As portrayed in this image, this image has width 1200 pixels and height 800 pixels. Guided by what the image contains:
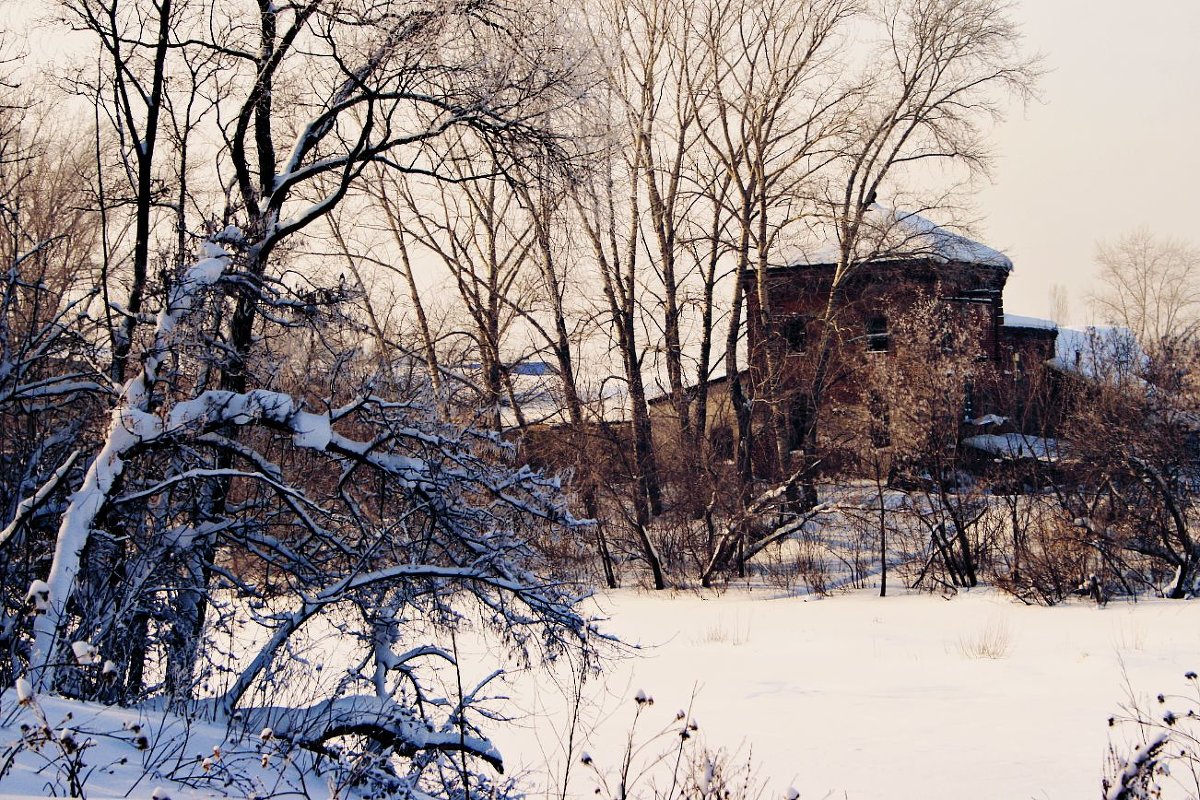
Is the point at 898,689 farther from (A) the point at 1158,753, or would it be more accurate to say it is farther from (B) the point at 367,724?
(B) the point at 367,724

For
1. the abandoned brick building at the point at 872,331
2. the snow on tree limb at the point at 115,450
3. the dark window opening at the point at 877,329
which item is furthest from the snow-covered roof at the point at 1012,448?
the snow on tree limb at the point at 115,450

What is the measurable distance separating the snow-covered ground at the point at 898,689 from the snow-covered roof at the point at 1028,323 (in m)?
22.4

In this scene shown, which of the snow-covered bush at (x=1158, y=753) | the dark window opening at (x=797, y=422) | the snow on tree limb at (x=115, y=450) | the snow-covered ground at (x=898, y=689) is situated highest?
the dark window opening at (x=797, y=422)

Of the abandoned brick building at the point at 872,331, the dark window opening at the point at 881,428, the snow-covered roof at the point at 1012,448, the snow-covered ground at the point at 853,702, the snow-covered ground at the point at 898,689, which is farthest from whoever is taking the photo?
the abandoned brick building at the point at 872,331

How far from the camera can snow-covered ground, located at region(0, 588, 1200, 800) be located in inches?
266

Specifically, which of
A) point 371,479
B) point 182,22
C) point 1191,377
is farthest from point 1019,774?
point 1191,377

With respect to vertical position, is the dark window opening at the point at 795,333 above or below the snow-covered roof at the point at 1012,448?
above

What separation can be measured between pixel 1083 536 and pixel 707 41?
58.7 feet

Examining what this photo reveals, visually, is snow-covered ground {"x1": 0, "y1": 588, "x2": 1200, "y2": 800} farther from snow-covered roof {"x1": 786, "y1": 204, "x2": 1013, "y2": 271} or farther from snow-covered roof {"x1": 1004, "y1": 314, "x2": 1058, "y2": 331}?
snow-covered roof {"x1": 1004, "y1": 314, "x2": 1058, "y2": 331}

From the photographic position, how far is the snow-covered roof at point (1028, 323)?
128 ft

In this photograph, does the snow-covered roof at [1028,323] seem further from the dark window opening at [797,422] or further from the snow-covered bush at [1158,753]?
the snow-covered bush at [1158,753]

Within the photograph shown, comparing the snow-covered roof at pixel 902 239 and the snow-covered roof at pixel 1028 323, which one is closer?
the snow-covered roof at pixel 902 239

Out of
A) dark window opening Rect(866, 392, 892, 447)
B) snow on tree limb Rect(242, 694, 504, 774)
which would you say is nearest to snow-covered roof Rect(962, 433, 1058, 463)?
dark window opening Rect(866, 392, 892, 447)

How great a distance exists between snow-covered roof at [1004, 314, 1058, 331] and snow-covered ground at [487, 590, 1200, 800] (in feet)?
73.4
